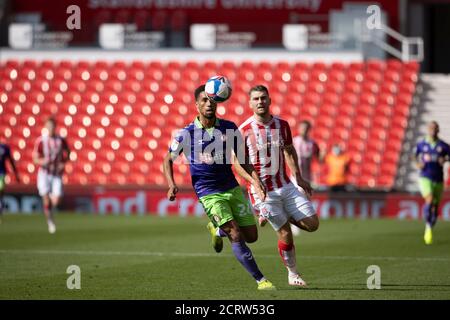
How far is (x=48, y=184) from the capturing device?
2227 centimetres

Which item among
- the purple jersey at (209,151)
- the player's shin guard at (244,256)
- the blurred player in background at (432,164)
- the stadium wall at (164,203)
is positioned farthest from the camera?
the stadium wall at (164,203)

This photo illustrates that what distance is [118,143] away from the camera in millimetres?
31844

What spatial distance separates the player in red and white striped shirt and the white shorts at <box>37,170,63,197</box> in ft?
33.0

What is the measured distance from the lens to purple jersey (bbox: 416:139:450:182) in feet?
64.4

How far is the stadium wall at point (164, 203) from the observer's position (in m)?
26.5

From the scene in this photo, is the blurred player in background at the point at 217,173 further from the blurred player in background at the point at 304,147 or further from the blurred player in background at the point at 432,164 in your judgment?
the blurred player in background at the point at 304,147

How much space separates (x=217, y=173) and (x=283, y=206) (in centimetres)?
96

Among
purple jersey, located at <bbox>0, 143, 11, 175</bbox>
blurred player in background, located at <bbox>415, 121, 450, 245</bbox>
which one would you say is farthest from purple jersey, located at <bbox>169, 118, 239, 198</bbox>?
purple jersey, located at <bbox>0, 143, 11, 175</bbox>

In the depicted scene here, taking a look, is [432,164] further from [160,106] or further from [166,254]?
[160,106]

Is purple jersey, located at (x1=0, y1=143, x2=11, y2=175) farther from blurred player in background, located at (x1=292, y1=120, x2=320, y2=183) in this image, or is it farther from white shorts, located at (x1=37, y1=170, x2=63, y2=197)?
blurred player in background, located at (x1=292, y1=120, x2=320, y2=183)

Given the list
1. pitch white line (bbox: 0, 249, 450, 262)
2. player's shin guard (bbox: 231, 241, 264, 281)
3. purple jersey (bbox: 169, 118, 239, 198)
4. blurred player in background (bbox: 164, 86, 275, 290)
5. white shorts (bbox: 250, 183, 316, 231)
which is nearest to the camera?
player's shin guard (bbox: 231, 241, 264, 281)

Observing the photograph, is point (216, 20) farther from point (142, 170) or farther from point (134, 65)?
point (142, 170)

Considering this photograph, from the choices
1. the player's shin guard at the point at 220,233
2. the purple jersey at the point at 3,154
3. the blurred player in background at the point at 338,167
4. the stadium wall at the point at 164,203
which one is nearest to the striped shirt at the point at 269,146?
the player's shin guard at the point at 220,233

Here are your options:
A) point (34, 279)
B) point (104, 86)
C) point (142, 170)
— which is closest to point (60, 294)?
point (34, 279)
